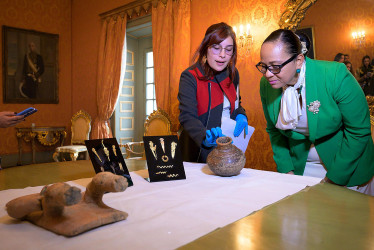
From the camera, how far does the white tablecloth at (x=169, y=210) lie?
65 cm

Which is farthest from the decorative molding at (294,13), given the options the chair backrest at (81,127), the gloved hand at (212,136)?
the chair backrest at (81,127)

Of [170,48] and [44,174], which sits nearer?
[44,174]

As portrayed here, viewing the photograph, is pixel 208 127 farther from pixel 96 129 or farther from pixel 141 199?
pixel 96 129

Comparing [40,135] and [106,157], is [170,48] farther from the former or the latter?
[106,157]

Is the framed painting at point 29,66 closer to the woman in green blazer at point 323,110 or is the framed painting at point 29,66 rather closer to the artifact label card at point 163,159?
the artifact label card at point 163,159

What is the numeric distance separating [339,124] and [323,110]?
0.43 ft

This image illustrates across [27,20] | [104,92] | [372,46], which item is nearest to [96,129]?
[104,92]

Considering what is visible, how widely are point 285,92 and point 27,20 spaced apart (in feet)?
22.7

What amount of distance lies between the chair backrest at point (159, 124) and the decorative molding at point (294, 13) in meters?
1.91

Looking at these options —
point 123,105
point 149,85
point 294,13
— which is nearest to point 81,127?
point 123,105

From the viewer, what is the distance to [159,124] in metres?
4.07

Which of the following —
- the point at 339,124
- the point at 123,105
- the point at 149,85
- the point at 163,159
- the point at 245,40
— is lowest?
the point at 163,159

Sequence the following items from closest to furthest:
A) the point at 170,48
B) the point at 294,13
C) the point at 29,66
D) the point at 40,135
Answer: the point at 294,13
the point at 170,48
the point at 40,135
the point at 29,66

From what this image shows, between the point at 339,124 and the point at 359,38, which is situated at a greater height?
the point at 359,38
